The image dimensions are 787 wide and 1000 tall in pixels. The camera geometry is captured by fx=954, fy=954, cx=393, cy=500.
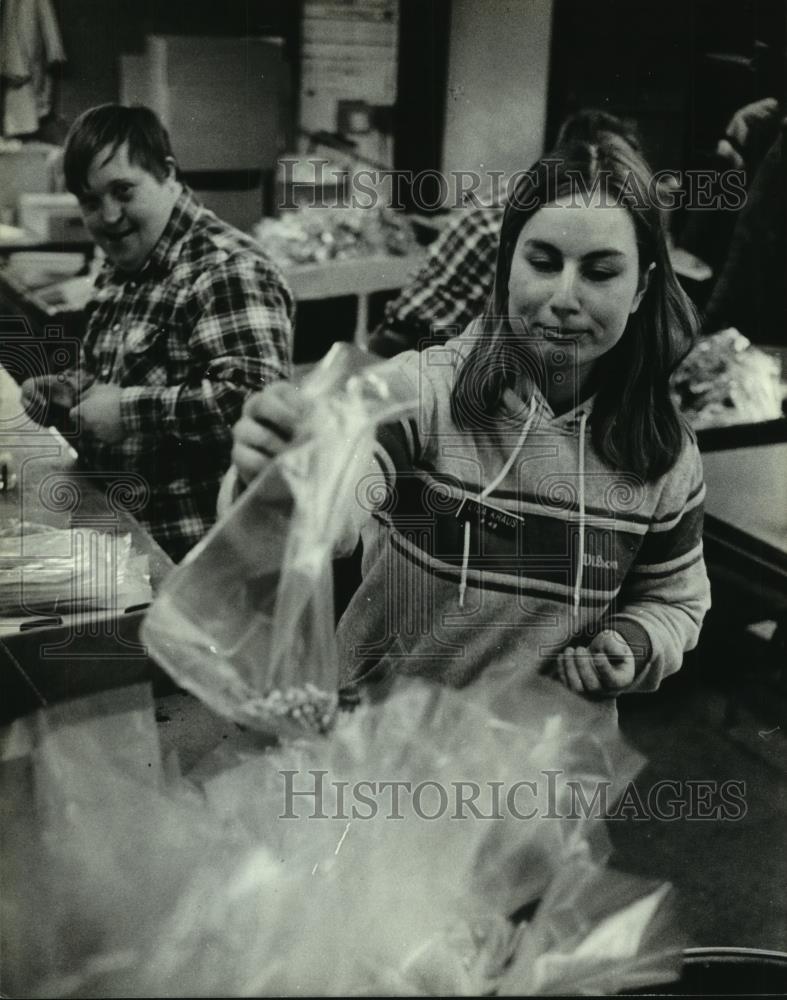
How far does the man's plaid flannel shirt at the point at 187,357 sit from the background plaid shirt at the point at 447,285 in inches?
7.7

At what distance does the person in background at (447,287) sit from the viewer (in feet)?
4.63

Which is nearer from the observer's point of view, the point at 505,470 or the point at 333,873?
the point at 333,873

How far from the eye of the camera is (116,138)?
1.19m

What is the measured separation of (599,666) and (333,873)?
394 millimetres

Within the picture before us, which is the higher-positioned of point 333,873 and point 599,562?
point 599,562

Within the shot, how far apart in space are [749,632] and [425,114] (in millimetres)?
916

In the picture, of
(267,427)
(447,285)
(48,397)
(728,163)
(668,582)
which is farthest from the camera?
(447,285)

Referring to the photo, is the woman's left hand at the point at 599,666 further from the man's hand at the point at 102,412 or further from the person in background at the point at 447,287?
the man's hand at the point at 102,412

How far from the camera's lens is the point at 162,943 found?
841mm

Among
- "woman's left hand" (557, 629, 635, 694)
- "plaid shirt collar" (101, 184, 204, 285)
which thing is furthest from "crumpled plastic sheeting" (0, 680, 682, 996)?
"plaid shirt collar" (101, 184, 204, 285)

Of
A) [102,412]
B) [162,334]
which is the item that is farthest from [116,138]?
[102,412]

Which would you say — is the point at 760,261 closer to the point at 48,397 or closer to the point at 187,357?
the point at 187,357

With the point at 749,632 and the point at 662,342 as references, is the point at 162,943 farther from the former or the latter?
the point at 749,632

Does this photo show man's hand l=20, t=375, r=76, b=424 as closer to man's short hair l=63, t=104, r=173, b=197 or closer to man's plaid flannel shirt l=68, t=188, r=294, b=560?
man's plaid flannel shirt l=68, t=188, r=294, b=560
